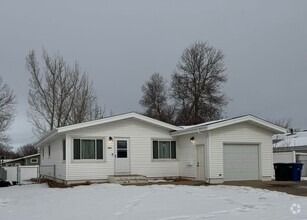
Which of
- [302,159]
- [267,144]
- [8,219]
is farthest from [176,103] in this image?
[8,219]

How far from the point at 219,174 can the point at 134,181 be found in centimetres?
414

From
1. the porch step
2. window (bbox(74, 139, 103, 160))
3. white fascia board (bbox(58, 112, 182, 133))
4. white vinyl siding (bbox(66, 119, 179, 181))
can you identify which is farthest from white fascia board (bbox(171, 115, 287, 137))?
window (bbox(74, 139, 103, 160))

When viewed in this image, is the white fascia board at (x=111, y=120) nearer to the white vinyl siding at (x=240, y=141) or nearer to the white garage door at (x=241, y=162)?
the white vinyl siding at (x=240, y=141)

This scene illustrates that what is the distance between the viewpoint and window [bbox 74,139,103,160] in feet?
63.8

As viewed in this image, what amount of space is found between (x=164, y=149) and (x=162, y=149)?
126 mm

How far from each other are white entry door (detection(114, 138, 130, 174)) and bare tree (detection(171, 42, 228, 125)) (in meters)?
17.3

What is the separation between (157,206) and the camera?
10898 mm

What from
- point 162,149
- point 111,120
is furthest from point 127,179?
point 162,149

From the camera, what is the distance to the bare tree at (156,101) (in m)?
42.6

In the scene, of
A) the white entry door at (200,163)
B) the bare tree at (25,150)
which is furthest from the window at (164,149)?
the bare tree at (25,150)

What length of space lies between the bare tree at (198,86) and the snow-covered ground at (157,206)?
888 inches

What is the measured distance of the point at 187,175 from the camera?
20.9m

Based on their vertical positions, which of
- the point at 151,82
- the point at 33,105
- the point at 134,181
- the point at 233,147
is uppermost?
the point at 151,82

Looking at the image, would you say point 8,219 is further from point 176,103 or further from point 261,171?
point 176,103
